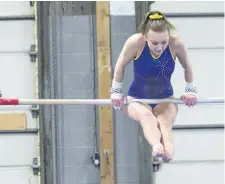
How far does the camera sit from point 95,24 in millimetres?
5453

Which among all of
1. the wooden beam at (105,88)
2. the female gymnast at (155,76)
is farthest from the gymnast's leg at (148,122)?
the wooden beam at (105,88)

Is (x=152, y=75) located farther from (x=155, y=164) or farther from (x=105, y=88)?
(x=155, y=164)

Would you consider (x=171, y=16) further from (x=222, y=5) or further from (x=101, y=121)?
(x=101, y=121)

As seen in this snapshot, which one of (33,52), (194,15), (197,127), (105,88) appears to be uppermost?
(194,15)

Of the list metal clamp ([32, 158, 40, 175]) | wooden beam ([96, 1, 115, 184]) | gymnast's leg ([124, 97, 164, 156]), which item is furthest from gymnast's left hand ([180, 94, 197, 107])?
metal clamp ([32, 158, 40, 175])

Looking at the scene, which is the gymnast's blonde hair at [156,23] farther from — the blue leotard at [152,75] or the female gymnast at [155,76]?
the blue leotard at [152,75]

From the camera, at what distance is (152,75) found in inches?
147

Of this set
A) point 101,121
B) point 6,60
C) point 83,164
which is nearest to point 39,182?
point 83,164

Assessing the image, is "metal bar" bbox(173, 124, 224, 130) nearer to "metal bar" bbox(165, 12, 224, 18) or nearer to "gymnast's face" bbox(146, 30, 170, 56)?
"metal bar" bbox(165, 12, 224, 18)

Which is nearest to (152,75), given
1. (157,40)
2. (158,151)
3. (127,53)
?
(127,53)

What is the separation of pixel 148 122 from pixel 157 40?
0.58 metres

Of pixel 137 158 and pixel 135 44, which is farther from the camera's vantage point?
pixel 137 158

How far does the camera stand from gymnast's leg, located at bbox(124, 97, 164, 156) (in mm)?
3312

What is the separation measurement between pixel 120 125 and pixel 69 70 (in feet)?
2.70
